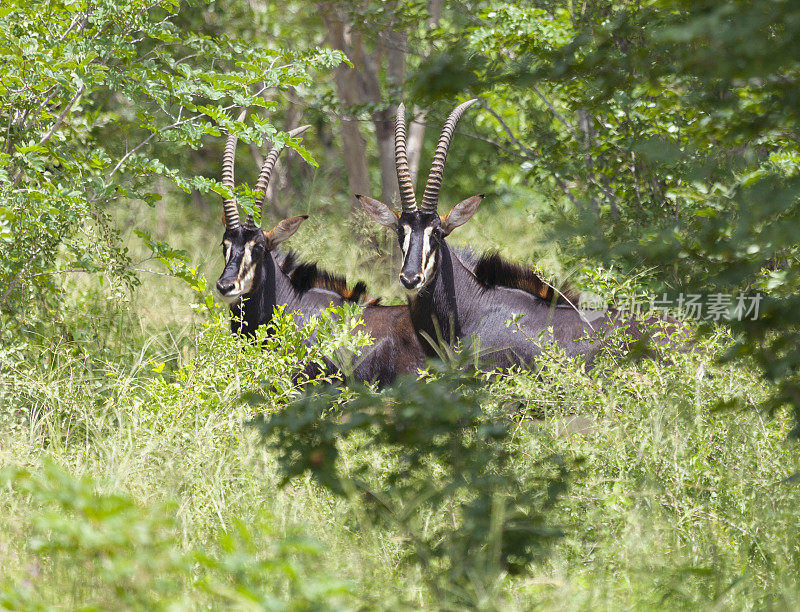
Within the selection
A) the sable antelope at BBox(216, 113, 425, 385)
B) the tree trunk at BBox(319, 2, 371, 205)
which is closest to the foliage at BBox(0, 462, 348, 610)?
the sable antelope at BBox(216, 113, 425, 385)

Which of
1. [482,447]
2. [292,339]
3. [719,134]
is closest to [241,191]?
[292,339]

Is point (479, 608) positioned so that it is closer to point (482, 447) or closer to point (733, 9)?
point (482, 447)

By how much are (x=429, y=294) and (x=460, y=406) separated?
347 centimetres

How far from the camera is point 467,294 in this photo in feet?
20.0

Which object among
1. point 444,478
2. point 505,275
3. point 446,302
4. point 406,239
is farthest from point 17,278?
point 444,478

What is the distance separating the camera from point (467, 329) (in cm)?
597

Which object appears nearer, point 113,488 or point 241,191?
point 113,488

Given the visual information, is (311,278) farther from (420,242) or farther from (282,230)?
(420,242)

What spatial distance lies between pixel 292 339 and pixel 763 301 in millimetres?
2648

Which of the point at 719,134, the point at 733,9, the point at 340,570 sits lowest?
the point at 340,570

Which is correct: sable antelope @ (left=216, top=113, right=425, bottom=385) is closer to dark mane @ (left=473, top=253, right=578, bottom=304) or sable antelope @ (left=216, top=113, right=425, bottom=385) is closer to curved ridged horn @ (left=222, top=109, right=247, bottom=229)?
curved ridged horn @ (left=222, top=109, right=247, bottom=229)

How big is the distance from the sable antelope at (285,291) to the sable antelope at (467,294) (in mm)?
220

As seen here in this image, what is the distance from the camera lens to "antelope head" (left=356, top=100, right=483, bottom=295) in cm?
573

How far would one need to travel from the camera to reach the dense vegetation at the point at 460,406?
7.40 feet
